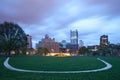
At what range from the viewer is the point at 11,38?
63438mm

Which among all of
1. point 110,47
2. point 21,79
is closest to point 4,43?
point 21,79

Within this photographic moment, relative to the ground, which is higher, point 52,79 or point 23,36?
point 23,36

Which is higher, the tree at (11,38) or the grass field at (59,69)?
the tree at (11,38)

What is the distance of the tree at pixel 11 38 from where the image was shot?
204 feet

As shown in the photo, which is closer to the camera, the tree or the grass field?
the grass field

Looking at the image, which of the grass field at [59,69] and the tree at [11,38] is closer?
the grass field at [59,69]

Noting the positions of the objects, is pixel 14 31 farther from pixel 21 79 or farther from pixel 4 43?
pixel 21 79

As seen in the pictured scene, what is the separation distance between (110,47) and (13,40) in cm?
6074

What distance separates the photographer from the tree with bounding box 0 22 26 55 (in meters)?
62.1

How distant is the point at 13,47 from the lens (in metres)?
62.1

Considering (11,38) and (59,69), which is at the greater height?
(11,38)

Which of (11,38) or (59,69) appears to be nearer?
(59,69)

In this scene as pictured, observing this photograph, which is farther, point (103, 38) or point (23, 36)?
point (103, 38)

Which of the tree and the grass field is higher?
the tree
